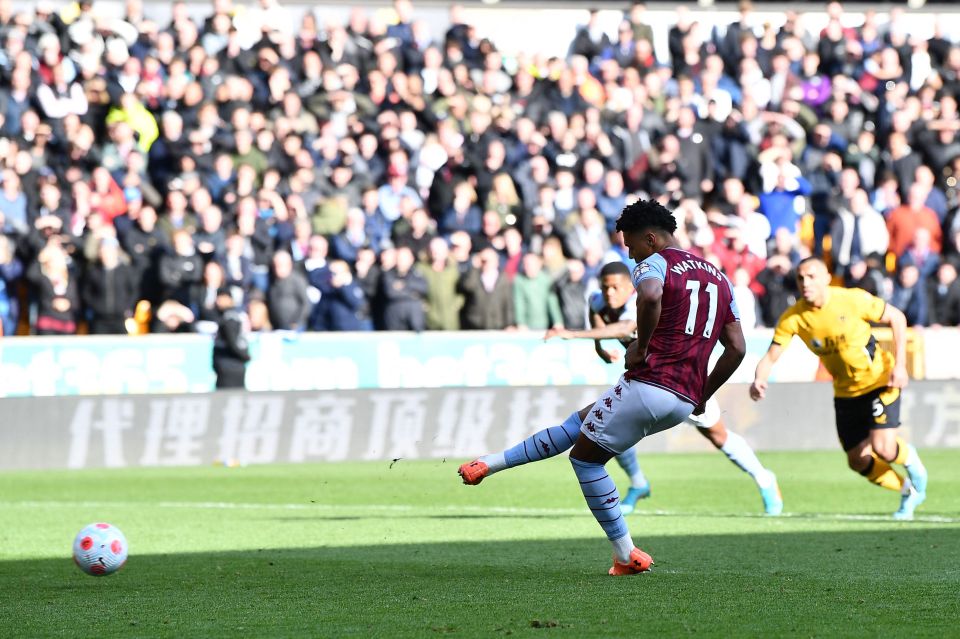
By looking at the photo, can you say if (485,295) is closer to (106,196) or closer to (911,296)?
(106,196)

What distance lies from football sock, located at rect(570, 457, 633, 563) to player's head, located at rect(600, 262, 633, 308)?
4.07 metres

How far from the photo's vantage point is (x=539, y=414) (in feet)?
67.8

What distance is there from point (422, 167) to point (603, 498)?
14.5 meters

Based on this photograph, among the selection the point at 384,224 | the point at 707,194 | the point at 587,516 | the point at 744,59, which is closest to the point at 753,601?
the point at 587,516

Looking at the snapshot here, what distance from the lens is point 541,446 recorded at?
9242 millimetres

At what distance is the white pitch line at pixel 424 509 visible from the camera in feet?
43.7

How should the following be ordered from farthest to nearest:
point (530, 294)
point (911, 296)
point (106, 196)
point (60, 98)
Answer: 1. point (911, 296)
2. point (60, 98)
3. point (530, 294)
4. point (106, 196)

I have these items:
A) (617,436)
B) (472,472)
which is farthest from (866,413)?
(472,472)

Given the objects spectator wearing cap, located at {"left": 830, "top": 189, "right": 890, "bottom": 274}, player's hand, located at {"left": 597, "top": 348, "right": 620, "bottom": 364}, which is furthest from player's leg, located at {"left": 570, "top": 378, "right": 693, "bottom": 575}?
spectator wearing cap, located at {"left": 830, "top": 189, "right": 890, "bottom": 274}

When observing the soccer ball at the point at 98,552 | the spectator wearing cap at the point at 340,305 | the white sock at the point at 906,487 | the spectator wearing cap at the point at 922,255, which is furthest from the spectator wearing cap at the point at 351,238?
the soccer ball at the point at 98,552

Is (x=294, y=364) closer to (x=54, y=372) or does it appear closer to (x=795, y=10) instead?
(x=54, y=372)

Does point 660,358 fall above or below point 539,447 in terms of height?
above

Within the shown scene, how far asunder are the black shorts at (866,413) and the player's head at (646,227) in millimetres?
4979

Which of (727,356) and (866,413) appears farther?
(866,413)
